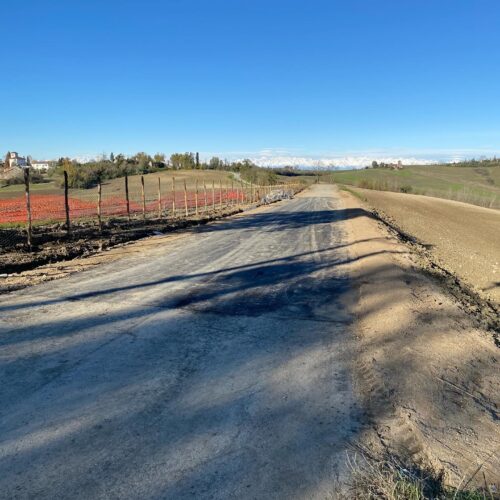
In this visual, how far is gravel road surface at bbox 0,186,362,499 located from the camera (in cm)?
300

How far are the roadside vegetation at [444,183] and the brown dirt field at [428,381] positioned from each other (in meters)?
76.1

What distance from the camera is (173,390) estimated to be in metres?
4.21

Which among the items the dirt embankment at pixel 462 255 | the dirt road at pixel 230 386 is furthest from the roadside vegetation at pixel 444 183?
the dirt road at pixel 230 386

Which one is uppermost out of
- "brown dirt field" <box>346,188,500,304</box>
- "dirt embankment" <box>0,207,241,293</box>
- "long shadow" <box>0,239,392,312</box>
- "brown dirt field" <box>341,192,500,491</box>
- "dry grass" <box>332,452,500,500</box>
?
"dirt embankment" <box>0,207,241,293</box>

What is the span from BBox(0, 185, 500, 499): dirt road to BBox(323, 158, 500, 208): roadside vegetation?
253 feet

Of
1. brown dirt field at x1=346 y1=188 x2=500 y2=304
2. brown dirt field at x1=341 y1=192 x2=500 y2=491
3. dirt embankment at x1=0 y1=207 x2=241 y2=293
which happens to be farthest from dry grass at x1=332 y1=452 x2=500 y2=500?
brown dirt field at x1=346 y1=188 x2=500 y2=304

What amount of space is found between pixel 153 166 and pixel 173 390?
10999 cm

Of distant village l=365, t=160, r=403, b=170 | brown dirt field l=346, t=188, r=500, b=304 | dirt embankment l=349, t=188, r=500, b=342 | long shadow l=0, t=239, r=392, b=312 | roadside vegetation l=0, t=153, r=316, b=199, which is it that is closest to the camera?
long shadow l=0, t=239, r=392, b=312

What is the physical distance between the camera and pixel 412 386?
14.7 ft

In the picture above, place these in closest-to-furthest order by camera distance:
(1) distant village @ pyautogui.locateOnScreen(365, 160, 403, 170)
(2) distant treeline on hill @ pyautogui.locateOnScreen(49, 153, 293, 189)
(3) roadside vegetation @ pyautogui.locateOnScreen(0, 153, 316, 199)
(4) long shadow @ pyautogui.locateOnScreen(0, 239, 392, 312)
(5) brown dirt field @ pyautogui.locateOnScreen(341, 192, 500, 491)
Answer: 1. (5) brown dirt field @ pyautogui.locateOnScreen(341, 192, 500, 491)
2. (4) long shadow @ pyautogui.locateOnScreen(0, 239, 392, 312)
3. (3) roadside vegetation @ pyautogui.locateOnScreen(0, 153, 316, 199)
4. (2) distant treeline on hill @ pyautogui.locateOnScreen(49, 153, 293, 189)
5. (1) distant village @ pyautogui.locateOnScreen(365, 160, 403, 170)

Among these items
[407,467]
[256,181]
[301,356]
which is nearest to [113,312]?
[301,356]

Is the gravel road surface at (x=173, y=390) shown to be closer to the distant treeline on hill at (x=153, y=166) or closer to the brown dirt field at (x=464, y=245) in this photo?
the brown dirt field at (x=464, y=245)

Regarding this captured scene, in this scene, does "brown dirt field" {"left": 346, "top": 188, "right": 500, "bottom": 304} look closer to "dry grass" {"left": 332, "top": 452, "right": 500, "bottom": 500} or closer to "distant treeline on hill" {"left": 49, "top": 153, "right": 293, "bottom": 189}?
"dry grass" {"left": 332, "top": 452, "right": 500, "bottom": 500}

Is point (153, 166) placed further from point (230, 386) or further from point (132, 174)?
point (230, 386)
